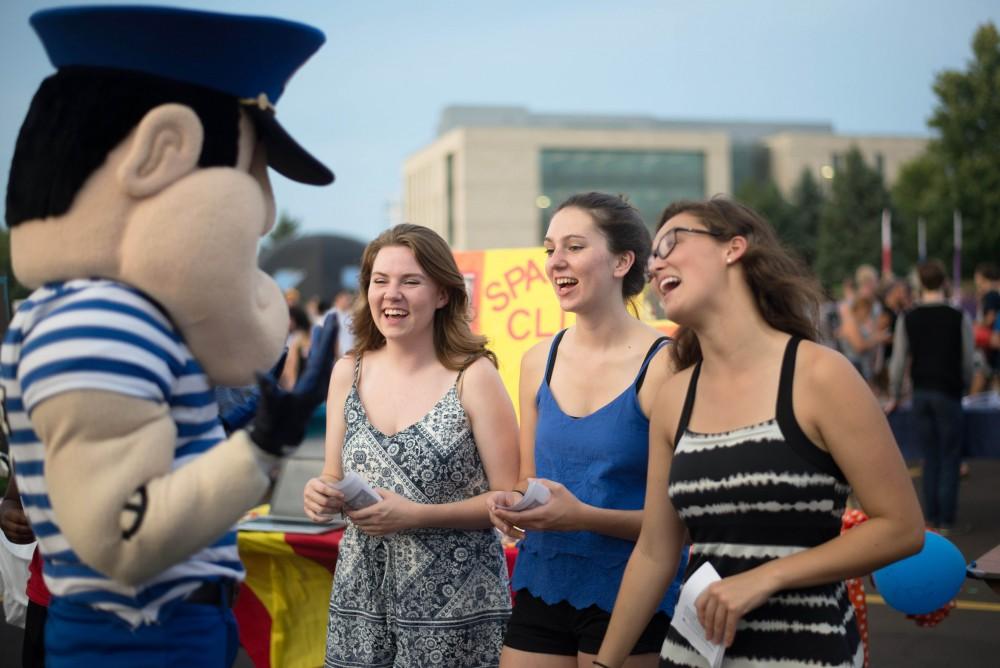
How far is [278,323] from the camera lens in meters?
2.36

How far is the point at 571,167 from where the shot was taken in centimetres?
7412

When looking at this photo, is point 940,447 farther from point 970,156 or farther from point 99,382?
point 970,156

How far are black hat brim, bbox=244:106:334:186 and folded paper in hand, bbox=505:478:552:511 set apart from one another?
3.14ft

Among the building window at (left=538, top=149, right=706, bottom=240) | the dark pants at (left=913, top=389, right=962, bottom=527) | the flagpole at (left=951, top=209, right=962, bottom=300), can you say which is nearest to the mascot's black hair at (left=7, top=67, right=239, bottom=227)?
the dark pants at (left=913, top=389, right=962, bottom=527)

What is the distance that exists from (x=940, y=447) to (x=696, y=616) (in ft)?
22.7

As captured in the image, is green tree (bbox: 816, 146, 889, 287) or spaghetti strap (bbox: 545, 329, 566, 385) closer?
spaghetti strap (bbox: 545, 329, 566, 385)

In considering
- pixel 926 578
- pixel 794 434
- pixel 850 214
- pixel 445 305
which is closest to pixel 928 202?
pixel 850 214

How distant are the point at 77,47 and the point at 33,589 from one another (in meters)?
1.98

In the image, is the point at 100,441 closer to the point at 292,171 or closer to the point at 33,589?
the point at 292,171

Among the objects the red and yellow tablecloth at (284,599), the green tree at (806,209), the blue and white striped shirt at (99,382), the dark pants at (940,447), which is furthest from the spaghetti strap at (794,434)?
the green tree at (806,209)

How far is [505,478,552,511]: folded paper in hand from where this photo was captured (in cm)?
281

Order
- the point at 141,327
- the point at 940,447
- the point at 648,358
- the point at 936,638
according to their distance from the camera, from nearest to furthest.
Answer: the point at 141,327 → the point at 648,358 → the point at 936,638 → the point at 940,447

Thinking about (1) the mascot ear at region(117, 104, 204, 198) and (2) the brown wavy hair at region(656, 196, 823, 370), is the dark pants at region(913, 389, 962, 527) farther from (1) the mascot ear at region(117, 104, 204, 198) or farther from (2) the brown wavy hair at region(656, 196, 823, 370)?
(1) the mascot ear at region(117, 104, 204, 198)

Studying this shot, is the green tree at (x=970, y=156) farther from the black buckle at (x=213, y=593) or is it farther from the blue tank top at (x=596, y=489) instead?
the black buckle at (x=213, y=593)
